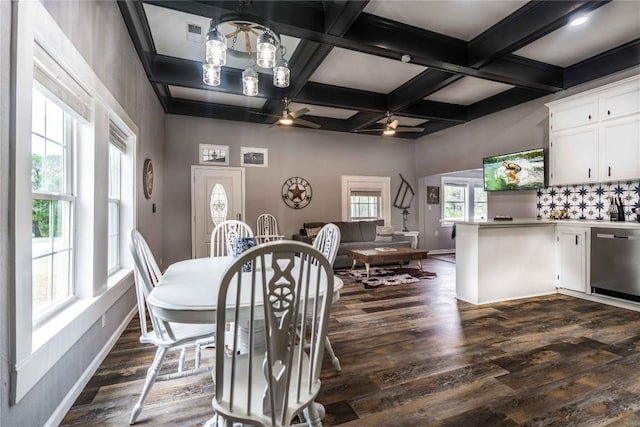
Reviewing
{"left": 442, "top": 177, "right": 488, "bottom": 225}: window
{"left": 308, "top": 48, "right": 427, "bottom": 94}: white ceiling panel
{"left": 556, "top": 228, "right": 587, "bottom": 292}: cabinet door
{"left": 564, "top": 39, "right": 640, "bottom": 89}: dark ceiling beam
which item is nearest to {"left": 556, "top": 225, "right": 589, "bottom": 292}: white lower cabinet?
{"left": 556, "top": 228, "right": 587, "bottom": 292}: cabinet door

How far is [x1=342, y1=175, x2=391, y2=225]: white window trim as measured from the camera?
6.86 meters

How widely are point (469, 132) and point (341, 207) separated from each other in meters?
3.04

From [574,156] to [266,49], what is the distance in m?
4.28

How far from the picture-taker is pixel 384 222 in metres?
7.20

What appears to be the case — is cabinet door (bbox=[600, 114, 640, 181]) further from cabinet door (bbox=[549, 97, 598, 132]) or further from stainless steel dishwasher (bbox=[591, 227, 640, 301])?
stainless steel dishwasher (bbox=[591, 227, 640, 301])

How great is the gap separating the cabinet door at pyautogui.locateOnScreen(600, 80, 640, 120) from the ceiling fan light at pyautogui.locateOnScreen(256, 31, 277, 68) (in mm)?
4112

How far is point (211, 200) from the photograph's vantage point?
5777 millimetres

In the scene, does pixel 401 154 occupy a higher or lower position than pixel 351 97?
lower

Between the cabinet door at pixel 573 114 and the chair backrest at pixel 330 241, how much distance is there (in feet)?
12.9

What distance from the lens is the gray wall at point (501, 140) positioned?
14.8 ft

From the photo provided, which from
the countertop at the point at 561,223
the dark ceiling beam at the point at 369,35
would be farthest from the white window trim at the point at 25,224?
the countertop at the point at 561,223

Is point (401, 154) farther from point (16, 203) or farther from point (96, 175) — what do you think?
point (16, 203)

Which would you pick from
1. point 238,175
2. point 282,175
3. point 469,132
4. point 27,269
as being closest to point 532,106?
point 469,132

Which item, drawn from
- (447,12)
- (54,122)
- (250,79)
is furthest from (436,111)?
(54,122)
